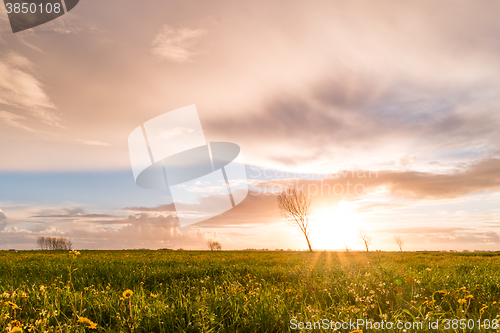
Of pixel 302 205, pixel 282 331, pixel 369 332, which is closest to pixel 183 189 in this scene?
pixel 282 331

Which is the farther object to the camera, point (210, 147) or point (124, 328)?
point (210, 147)

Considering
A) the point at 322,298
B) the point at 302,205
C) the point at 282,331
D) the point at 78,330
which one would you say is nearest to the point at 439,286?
the point at 322,298

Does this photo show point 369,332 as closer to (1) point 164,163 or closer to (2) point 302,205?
(1) point 164,163

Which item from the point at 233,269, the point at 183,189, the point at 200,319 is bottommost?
the point at 233,269

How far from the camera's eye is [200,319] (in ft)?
10.3

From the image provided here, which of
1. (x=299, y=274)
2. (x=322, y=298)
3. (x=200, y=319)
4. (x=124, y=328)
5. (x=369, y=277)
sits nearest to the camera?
(x=124, y=328)

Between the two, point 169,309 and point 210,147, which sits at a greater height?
point 210,147

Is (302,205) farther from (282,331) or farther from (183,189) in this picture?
(282,331)

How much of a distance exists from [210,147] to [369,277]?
538 cm

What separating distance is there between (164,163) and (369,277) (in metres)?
6.01

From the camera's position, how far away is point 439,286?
5.33 metres

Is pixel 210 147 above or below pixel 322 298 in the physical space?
above

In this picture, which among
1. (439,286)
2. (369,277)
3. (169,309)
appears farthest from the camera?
(369,277)

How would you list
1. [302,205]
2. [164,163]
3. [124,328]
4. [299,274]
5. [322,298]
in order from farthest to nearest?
[302,205]
[164,163]
[299,274]
[322,298]
[124,328]
